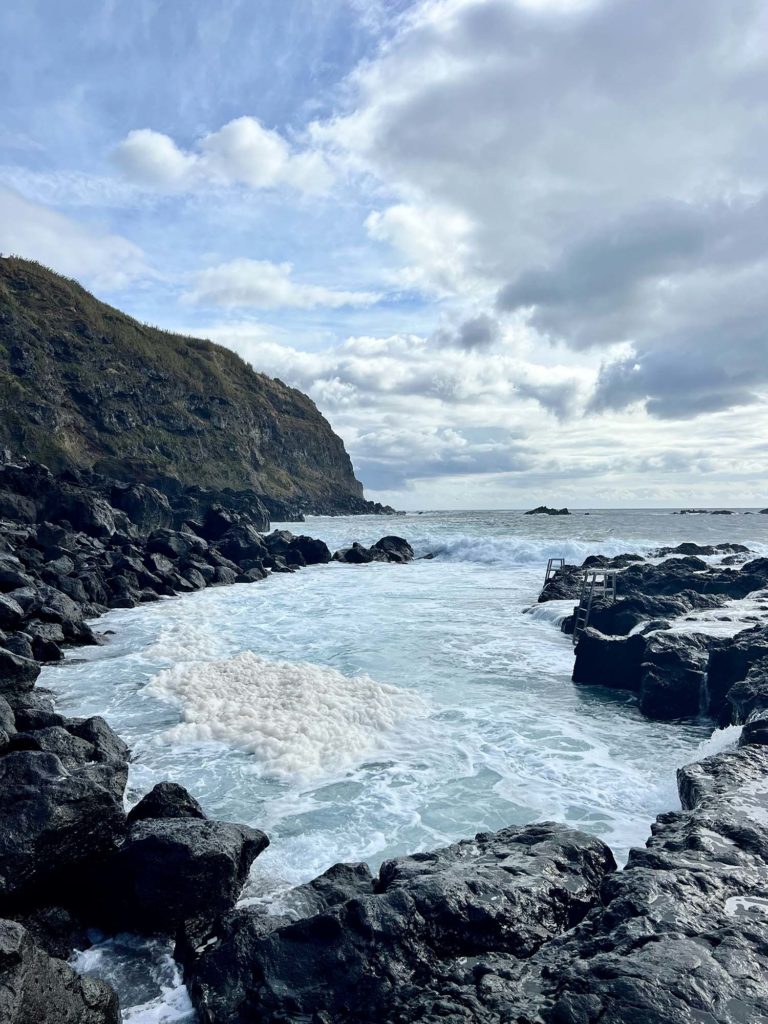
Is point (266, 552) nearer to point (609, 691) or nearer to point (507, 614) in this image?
point (507, 614)

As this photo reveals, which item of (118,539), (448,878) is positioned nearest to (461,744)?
(448,878)

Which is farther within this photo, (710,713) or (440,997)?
(710,713)

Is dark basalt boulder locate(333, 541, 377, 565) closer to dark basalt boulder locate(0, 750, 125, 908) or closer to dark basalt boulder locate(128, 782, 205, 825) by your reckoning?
dark basalt boulder locate(128, 782, 205, 825)

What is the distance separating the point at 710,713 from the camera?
1209 cm

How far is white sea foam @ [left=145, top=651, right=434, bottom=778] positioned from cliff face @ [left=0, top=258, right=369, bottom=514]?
53584 millimetres

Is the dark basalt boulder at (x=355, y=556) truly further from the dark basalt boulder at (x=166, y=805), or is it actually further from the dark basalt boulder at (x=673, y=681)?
the dark basalt boulder at (x=166, y=805)

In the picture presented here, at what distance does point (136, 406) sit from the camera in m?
87.8

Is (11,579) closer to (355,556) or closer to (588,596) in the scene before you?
(588,596)

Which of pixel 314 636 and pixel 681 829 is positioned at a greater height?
pixel 681 829

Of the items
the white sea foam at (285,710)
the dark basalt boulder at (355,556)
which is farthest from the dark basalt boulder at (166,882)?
the dark basalt boulder at (355,556)

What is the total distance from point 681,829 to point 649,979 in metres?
2.56

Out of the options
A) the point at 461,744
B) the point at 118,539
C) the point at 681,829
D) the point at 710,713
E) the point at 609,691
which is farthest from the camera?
the point at 118,539

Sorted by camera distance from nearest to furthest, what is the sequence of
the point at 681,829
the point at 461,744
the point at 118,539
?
the point at 681,829, the point at 461,744, the point at 118,539

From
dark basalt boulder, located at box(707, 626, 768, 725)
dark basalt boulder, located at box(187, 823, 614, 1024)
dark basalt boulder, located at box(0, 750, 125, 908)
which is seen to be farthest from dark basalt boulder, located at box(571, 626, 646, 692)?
dark basalt boulder, located at box(0, 750, 125, 908)
